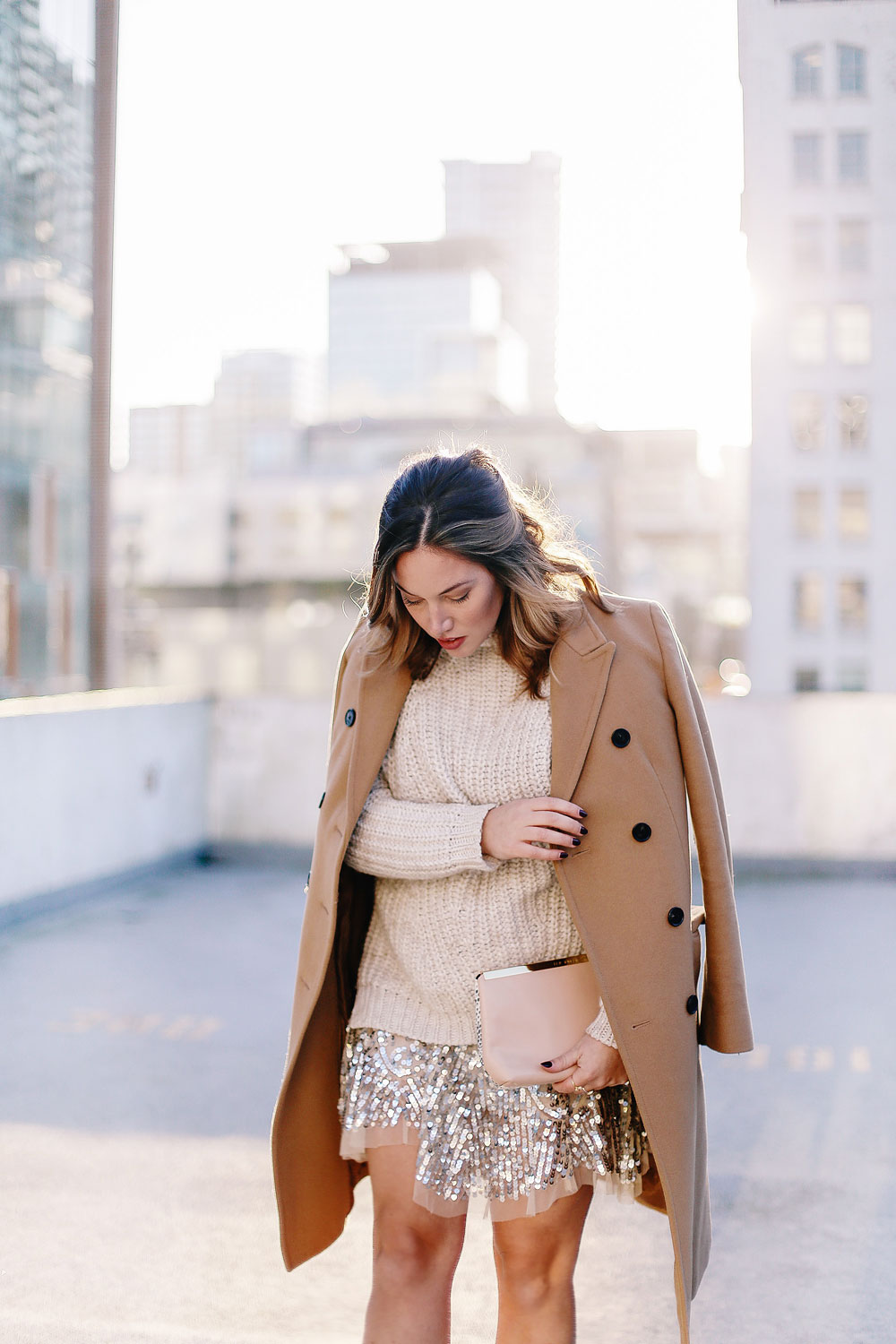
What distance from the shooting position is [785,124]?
382 inches

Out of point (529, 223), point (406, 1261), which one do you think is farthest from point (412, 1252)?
point (529, 223)

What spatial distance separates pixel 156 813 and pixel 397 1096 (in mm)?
5833

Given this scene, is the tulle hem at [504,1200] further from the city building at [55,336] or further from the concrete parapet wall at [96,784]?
the city building at [55,336]

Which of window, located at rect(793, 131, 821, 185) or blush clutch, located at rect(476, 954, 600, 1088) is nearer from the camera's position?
blush clutch, located at rect(476, 954, 600, 1088)

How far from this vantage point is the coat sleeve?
1.69 meters

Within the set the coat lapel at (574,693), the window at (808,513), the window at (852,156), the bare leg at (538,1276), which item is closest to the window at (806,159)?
the window at (852,156)

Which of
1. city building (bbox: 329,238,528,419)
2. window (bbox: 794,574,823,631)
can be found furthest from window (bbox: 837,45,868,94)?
city building (bbox: 329,238,528,419)

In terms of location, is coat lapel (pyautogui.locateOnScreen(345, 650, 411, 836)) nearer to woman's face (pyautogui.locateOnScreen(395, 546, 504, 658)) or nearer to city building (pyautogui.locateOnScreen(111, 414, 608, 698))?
woman's face (pyautogui.locateOnScreen(395, 546, 504, 658))

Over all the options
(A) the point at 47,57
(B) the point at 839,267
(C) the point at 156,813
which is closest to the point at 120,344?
(A) the point at 47,57

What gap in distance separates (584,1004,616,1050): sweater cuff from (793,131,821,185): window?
8782mm

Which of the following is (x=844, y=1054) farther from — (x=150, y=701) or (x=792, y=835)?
(x=150, y=701)

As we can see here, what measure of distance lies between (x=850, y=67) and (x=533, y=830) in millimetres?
7193

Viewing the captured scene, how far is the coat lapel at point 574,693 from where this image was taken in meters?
1.63

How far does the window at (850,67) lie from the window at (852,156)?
67 centimetres
